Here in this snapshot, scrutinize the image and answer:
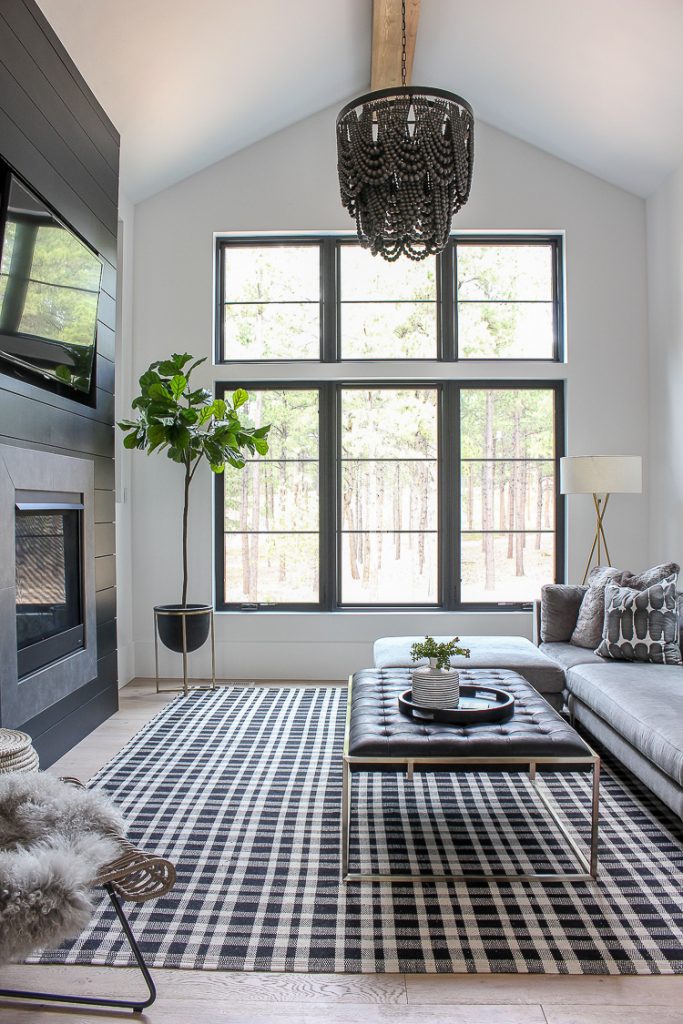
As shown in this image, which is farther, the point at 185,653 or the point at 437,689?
the point at 185,653

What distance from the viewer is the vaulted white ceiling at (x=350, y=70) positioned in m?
3.85

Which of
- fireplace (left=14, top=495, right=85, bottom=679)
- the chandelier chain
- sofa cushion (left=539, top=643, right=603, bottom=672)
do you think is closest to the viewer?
the chandelier chain

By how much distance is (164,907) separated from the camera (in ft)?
7.45

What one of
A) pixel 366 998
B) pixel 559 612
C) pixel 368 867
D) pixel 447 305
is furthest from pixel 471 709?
pixel 447 305

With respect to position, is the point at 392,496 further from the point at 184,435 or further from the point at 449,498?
the point at 184,435

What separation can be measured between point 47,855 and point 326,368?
4145 millimetres

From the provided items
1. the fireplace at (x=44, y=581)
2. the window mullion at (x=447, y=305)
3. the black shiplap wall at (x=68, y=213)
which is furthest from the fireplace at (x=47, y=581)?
the window mullion at (x=447, y=305)

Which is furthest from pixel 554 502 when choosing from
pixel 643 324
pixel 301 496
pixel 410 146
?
pixel 410 146

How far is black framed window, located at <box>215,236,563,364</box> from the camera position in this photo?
5469 mm

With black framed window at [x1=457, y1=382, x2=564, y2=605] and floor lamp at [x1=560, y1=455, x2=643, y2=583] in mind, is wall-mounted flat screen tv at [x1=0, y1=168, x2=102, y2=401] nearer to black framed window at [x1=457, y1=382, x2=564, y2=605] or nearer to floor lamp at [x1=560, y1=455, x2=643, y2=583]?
black framed window at [x1=457, y1=382, x2=564, y2=605]

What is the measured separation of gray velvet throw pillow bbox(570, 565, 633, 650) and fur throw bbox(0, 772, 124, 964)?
298 cm

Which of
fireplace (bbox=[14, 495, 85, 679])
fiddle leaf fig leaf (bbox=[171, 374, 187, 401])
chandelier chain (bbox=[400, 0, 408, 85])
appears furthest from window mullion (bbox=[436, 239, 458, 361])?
fireplace (bbox=[14, 495, 85, 679])

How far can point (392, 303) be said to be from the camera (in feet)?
18.0

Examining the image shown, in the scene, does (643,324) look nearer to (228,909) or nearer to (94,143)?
(94,143)
